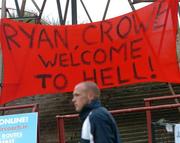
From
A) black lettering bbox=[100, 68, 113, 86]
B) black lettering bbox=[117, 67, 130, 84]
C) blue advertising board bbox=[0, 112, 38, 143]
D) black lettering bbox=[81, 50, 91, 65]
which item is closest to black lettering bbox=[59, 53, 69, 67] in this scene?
black lettering bbox=[81, 50, 91, 65]

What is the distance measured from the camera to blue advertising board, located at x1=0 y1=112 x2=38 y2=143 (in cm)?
781

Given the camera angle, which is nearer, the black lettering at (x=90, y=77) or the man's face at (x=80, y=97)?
the man's face at (x=80, y=97)

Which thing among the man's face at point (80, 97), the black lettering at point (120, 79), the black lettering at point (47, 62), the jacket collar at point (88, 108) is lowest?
the jacket collar at point (88, 108)

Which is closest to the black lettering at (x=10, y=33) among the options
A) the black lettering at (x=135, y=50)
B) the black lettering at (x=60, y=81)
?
the black lettering at (x=60, y=81)

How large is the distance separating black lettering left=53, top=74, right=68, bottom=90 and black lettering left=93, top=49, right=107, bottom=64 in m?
0.63

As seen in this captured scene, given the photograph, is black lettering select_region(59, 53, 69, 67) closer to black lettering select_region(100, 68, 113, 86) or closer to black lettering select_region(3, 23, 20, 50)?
black lettering select_region(100, 68, 113, 86)

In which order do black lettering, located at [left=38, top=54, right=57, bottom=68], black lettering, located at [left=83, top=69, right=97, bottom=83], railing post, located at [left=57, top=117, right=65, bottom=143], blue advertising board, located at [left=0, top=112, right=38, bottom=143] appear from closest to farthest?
blue advertising board, located at [left=0, top=112, right=38, bottom=143], railing post, located at [left=57, top=117, right=65, bottom=143], black lettering, located at [left=83, top=69, right=97, bottom=83], black lettering, located at [left=38, top=54, right=57, bottom=68]

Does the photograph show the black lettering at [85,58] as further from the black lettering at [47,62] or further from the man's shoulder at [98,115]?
the man's shoulder at [98,115]

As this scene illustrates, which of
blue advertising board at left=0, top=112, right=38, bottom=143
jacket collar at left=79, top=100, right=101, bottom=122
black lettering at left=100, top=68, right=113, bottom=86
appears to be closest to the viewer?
jacket collar at left=79, top=100, right=101, bottom=122

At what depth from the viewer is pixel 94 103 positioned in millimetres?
4312

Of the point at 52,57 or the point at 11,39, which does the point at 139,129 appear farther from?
the point at 11,39

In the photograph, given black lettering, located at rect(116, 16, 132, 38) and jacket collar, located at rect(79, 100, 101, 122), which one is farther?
black lettering, located at rect(116, 16, 132, 38)

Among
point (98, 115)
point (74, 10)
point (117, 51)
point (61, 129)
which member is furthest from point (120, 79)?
point (98, 115)

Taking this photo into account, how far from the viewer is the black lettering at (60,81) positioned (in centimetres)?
941
